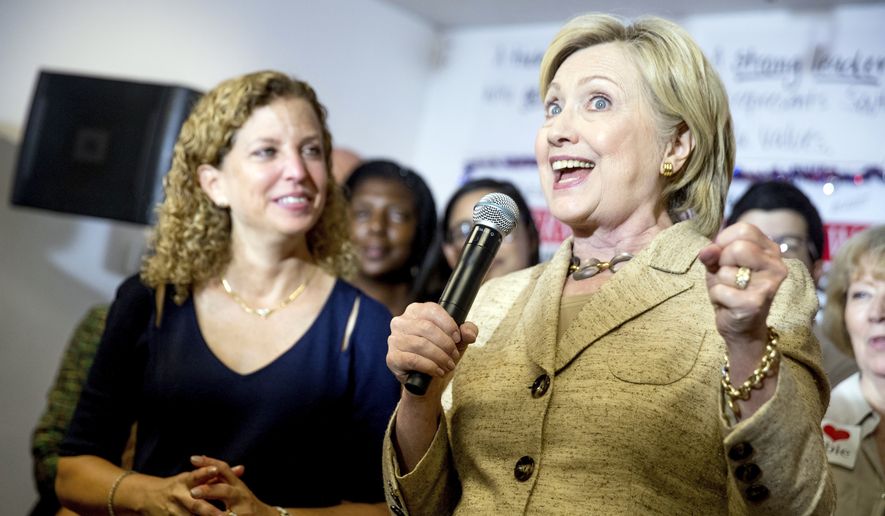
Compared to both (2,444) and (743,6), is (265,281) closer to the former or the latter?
(2,444)

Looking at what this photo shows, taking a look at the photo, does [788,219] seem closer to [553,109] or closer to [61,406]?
[553,109]

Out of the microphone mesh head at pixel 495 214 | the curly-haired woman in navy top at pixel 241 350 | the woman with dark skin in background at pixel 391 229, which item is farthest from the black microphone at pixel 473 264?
the woman with dark skin in background at pixel 391 229

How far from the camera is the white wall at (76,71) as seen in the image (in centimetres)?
404

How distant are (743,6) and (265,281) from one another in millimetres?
3622

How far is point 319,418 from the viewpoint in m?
1.95

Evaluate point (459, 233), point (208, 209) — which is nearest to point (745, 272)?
point (208, 209)

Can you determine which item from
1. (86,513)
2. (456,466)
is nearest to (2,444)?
(86,513)

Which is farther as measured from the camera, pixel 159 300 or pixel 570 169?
pixel 159 300

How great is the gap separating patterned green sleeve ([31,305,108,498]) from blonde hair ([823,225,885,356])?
85.0 inches

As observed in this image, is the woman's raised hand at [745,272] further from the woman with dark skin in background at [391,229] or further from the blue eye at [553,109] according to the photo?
the woman with dark skin in background at [391,229]

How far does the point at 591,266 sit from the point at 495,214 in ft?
0.92

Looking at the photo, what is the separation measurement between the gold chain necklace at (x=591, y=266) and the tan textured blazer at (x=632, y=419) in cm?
4

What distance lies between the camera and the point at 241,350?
2010 mm

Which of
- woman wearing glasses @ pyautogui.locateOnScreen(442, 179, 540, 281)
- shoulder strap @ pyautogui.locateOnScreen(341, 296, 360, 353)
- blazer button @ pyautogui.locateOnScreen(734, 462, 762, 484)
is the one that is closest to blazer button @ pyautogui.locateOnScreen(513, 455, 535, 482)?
blazer button @ pyautogui.locateOnScreen(734, 462, 762, 484)
